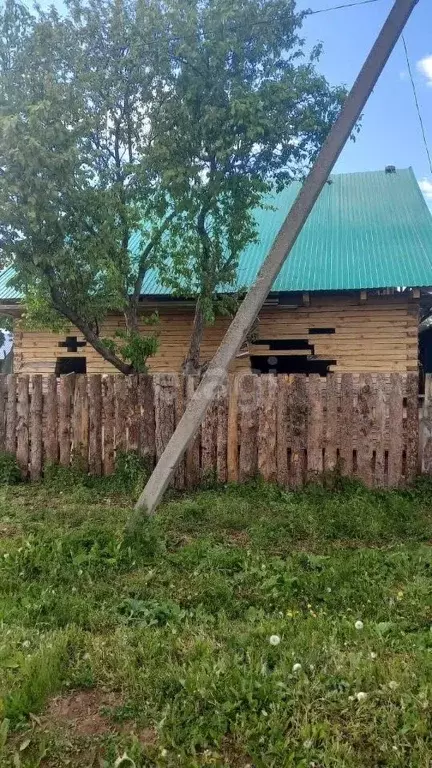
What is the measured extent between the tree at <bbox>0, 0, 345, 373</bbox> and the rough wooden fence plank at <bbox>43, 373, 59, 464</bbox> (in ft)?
3.48

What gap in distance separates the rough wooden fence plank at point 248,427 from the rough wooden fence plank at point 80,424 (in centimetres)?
216

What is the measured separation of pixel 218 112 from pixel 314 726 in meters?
7.50

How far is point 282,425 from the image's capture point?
21.4ft

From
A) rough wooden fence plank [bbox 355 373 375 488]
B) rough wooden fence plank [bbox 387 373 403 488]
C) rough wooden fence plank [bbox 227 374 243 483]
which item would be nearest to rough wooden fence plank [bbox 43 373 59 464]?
rough wooden fence plank [bbox 227 374 243 483]

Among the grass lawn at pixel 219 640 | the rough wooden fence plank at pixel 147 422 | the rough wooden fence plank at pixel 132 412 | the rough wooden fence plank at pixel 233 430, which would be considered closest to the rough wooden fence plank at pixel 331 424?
the grass lawn at pixel 219 640

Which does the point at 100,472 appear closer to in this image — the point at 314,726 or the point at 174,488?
the point at 174,488

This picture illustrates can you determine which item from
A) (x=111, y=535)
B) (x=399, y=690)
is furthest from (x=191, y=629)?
(x=111, y=535)

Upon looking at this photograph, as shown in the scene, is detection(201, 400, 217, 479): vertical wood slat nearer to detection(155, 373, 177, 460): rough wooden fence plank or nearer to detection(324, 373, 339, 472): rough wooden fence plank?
detection(155, 373, 177, 460): rough wooden fence plank

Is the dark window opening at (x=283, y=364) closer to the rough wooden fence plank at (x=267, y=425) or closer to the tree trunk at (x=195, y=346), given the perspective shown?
the tree trunk at (x=195, y=346)

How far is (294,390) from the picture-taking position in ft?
21.3

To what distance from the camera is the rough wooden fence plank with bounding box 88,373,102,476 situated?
698cm

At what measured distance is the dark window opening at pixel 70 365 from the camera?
13562 mm

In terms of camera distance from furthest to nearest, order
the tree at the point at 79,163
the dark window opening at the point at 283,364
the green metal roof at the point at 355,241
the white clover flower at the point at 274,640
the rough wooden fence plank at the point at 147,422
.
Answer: the dark window opening at the point at 283,364 < the green metal roof at the point at 355,241 < the rough wooden fence plank at the point at 147,422 < the tree at the point at 79,163 < the white clover flower at the point at 274,640

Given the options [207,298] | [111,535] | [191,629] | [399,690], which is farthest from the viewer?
[207,298]
